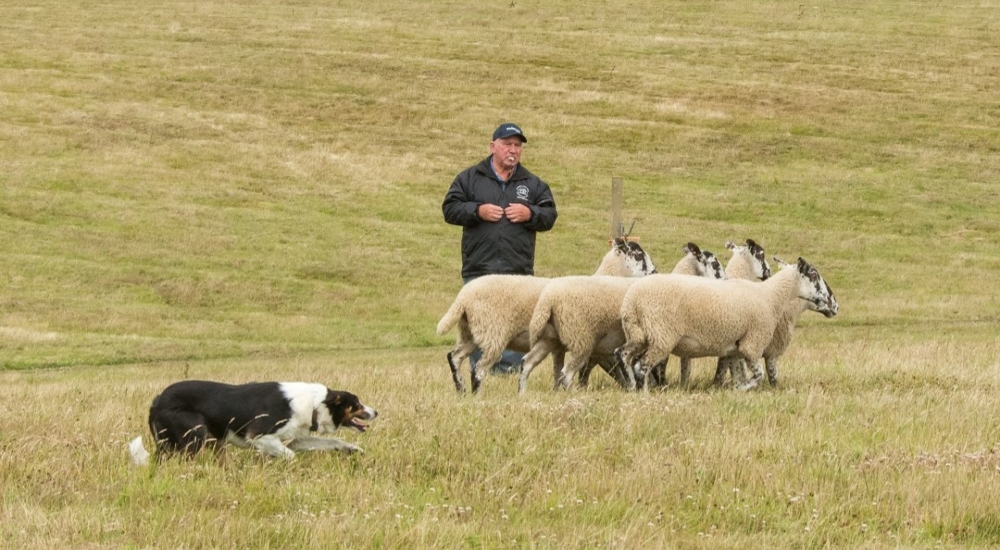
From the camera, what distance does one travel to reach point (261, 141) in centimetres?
4566

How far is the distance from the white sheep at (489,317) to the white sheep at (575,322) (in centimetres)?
26

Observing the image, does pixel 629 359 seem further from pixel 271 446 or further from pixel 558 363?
pixel 271 446

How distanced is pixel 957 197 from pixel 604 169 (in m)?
11.2

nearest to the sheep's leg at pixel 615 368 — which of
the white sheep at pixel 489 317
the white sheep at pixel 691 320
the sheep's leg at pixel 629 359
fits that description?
the white sheep at pixel 691 320

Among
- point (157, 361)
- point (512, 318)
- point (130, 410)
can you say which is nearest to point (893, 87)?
point (157, 361)

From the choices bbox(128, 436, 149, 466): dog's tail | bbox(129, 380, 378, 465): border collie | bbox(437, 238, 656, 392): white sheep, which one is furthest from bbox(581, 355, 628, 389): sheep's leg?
bbox(128, 436, 149, 466): dog's tail

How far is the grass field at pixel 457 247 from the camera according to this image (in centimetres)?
759

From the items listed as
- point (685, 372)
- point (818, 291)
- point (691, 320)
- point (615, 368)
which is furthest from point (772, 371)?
point (615, 368)

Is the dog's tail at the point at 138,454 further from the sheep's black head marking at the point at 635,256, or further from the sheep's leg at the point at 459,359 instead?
the sheep's black head marking at the point at 635,256

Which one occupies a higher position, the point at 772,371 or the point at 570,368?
the point at 570,368

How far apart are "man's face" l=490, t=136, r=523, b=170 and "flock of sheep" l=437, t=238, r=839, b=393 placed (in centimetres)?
147

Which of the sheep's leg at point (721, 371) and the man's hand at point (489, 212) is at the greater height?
the man's hand at point (489, 212)

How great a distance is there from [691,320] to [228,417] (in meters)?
6.05

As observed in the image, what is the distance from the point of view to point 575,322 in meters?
13.3
